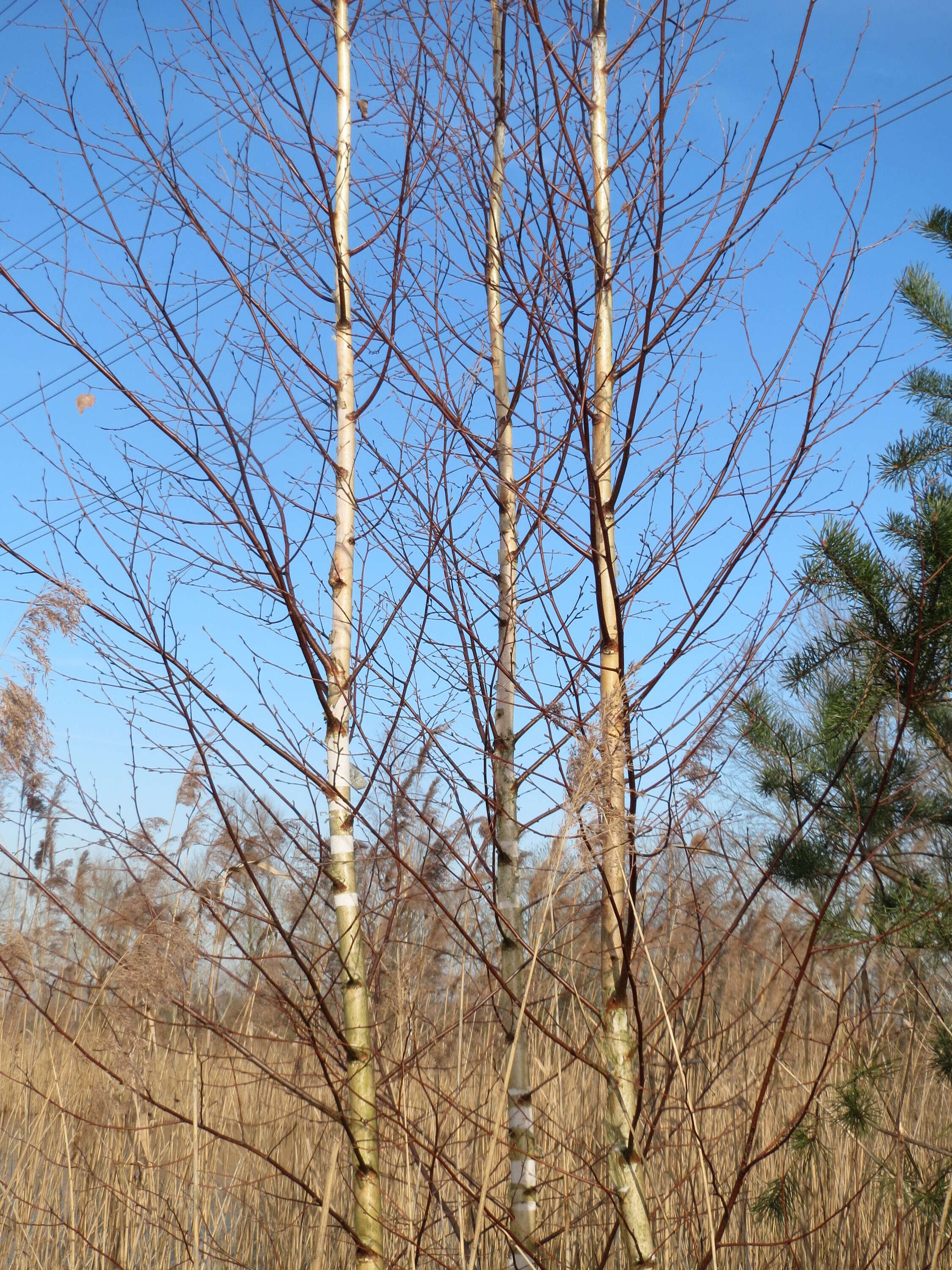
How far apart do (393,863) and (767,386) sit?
1446mm

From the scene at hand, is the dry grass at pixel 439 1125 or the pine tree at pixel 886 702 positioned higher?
the pine tree at pixel 886 702

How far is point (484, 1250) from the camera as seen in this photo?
9.28 ft

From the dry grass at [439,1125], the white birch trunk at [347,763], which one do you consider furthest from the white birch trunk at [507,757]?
the white birch trunk at [347,763]

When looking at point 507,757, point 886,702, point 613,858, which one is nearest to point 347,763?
point 507,757

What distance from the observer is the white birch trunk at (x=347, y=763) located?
5.97 ft

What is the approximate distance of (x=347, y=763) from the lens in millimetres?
1974

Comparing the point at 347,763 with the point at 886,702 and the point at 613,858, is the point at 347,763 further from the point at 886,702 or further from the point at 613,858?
the point at 886,702

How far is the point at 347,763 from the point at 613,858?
0.61 m

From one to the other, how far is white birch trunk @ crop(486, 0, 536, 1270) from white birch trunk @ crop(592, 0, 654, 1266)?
18 cm

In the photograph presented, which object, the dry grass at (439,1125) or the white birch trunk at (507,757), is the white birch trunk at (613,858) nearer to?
the dry grass at (439,1125)

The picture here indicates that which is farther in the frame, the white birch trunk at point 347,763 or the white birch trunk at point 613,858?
the white birch trunk at point 347,763

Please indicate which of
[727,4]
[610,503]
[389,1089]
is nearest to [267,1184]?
[389,1089]

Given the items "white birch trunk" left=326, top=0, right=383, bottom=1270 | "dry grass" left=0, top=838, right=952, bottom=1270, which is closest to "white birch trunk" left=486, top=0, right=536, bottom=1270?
"dry grass" left=0, top=838, right=952, bottom=1270

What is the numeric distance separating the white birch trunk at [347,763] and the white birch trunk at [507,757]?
29 cm
